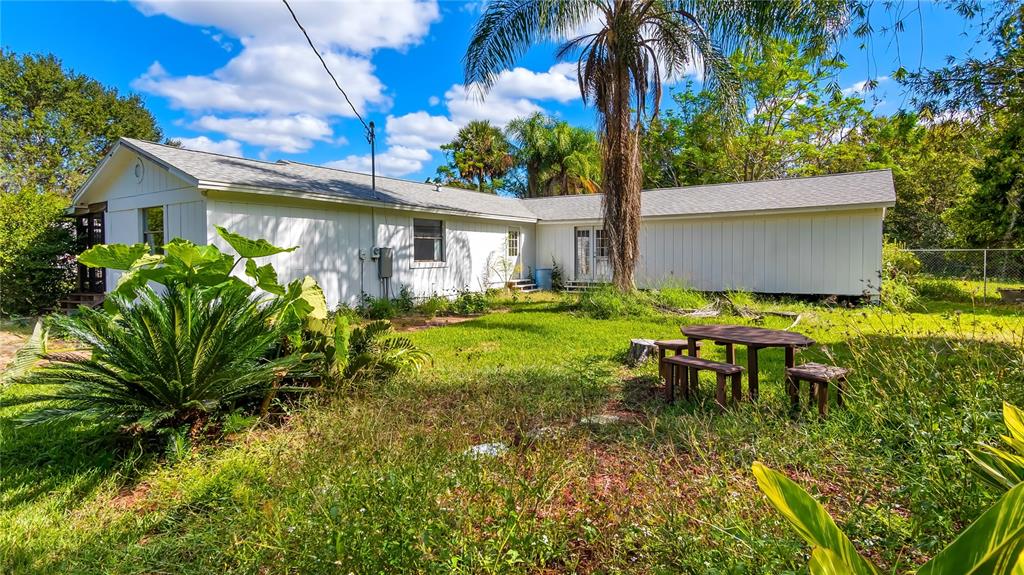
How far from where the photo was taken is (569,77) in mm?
11086

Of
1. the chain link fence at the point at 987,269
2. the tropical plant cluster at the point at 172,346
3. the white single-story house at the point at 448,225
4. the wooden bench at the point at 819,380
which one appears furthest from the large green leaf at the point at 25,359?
the chain link fence at the point at 987,269

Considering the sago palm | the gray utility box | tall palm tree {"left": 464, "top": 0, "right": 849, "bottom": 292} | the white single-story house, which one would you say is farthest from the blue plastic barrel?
the sago palm

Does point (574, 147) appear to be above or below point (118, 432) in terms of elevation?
above

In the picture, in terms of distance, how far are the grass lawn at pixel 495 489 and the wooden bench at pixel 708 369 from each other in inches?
10.5

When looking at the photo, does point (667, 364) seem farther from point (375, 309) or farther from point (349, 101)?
point (349, 101)

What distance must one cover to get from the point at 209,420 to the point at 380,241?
8.69m

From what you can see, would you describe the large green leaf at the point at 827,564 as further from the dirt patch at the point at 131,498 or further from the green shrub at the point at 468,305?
the green shrub at the point at 468,305

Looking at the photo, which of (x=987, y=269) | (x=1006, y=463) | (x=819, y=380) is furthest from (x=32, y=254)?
(x=987, y=269)

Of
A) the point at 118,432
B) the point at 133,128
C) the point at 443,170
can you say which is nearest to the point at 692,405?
the point at 118,432

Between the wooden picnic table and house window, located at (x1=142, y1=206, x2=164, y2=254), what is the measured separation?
433 inches

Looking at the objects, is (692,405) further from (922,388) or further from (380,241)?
(380,241)

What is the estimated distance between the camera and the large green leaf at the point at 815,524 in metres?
1.06

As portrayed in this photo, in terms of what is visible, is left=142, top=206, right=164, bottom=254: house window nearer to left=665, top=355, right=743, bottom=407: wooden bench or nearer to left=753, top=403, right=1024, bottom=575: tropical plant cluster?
left=665, top=355, right=743, bottom=407: wooden bench

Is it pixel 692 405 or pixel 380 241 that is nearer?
pixel 692 405
